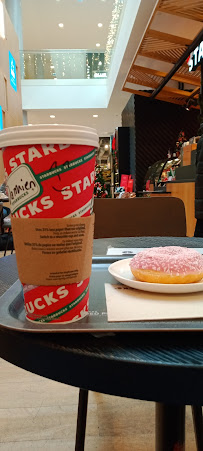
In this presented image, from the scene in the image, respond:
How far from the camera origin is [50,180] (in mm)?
384

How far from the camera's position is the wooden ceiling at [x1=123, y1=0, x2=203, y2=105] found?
449cm

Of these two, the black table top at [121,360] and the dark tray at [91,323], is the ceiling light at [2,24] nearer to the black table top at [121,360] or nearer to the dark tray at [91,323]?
the dark tray at [91,323]

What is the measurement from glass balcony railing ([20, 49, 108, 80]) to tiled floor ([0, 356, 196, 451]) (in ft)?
38.1

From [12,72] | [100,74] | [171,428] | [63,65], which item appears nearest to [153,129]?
[12,72]

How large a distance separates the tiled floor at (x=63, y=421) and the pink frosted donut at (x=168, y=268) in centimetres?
94

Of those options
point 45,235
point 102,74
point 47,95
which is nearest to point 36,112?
point 47,95

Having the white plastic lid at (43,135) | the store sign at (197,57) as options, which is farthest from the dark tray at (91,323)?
the store sign at (197,57)

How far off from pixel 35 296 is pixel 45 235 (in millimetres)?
73

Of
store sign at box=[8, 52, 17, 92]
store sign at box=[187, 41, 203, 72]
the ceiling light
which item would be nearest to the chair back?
store sign at box=[187, 41, 203, 72]

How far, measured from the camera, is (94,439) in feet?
4.09

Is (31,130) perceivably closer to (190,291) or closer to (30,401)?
(190,291)

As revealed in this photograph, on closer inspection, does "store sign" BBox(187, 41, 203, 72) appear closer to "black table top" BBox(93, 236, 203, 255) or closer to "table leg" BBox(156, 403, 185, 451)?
"black table top" BBox(93, 236, 203, 255)

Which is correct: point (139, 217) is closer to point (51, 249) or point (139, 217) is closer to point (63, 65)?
Answer: point (51, 249)

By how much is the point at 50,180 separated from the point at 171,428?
1.53 ft
